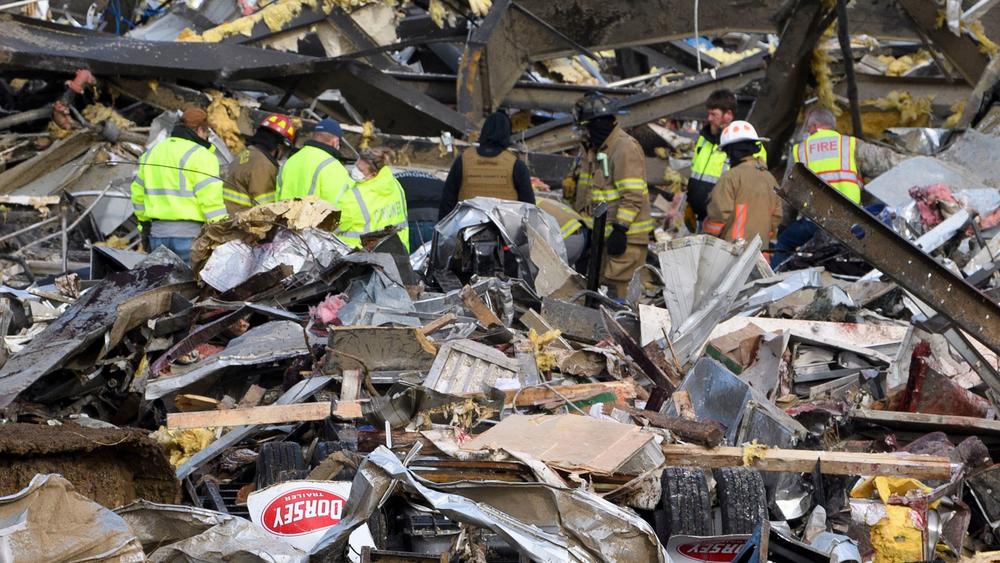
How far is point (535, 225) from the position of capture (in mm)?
8406

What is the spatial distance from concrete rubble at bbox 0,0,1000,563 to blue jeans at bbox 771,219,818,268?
24 cm

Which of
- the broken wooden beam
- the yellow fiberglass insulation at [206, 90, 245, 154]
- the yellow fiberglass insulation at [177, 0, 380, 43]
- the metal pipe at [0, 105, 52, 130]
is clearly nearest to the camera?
the broken wooden beam

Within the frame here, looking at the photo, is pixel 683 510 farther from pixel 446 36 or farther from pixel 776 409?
pixel 446 36

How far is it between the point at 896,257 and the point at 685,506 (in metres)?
1.26

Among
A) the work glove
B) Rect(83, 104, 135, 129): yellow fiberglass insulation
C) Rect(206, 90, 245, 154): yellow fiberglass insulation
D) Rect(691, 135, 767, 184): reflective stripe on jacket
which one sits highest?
Rect(691, 135, 767, 184): reflective stripe on jacket

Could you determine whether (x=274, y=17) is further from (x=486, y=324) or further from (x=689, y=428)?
(x=689, y=428)

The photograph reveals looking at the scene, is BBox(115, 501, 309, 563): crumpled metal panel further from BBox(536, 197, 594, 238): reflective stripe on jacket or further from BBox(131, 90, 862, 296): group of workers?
BBox(536, 197, 594, 238): reflective stripe on jacket

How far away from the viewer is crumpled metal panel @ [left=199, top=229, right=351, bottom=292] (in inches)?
287

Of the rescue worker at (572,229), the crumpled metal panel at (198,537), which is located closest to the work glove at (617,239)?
the rescue worker at (572,229)

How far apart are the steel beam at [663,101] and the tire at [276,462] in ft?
24.2

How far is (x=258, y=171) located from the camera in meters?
8.62

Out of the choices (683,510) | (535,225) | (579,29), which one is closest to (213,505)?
(683,510)

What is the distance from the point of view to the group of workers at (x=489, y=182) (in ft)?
26.8

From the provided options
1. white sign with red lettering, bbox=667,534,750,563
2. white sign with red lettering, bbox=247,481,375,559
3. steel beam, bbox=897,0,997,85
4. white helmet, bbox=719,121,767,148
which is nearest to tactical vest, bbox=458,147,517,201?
white helmet, bbox=719,121,767,148
